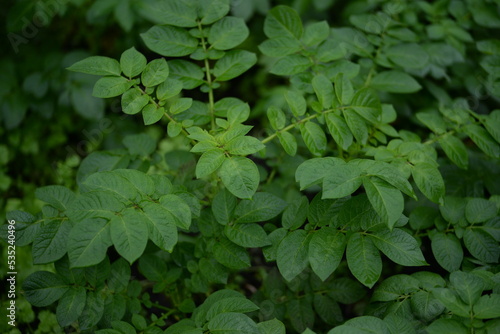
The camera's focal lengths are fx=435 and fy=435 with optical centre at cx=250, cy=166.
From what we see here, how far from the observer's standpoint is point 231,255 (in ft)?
5.22

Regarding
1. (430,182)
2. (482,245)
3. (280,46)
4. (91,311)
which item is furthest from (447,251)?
(91,311)

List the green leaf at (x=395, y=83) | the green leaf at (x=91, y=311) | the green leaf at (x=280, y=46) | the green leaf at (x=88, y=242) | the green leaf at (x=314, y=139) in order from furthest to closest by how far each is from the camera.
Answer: the green leaf at (x=395, y=83)
the green leaf at (x=280, y=46)
the green leaf at (x=314, y=139)
the green leaf at (x=91, y=311)
the green leaf at (x=88, y=242)

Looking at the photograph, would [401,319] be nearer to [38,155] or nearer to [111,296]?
[111,296]

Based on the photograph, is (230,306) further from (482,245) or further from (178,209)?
(482,245)

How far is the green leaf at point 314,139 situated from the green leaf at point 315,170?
217mm

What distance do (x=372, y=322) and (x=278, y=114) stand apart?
809 millimetres

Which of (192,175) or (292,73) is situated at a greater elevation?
(292,73)

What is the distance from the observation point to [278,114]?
168 centimetres

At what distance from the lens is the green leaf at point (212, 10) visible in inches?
70.6

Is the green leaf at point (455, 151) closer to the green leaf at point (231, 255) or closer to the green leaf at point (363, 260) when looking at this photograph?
the green leaf at point (363, 260)

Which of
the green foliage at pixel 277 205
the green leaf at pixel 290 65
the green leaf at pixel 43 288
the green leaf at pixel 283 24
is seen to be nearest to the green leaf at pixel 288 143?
the green foliage at pixel 277 205

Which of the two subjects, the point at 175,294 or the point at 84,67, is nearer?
the point at 84,67

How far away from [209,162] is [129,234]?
34 centimetres

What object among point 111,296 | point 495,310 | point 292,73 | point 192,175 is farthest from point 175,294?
point 495,310
